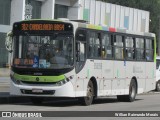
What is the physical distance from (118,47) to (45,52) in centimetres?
443

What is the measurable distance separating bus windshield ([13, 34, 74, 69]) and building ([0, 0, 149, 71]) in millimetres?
37318

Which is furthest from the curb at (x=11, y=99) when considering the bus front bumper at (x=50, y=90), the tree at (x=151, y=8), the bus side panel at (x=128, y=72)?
the tree at (x=151, y=8)

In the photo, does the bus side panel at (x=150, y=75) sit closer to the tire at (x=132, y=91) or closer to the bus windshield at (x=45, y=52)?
the tire at (x=132, y=91)

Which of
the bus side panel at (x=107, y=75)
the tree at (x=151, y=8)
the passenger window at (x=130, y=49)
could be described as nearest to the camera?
the bus side panel at (x=107, y=75)

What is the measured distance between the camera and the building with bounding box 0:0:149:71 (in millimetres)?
57812

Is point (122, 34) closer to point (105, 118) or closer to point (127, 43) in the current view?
point (127, 43)

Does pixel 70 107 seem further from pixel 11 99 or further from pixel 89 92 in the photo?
pixel 11 99

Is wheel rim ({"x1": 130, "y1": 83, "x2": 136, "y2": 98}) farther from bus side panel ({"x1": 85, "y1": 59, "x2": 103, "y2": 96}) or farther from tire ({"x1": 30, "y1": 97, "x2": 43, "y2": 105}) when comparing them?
tire ({"x1": 30, "y1": 97, "x2": 43, "y2": 105})

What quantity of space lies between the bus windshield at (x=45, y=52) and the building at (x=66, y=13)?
37.3m

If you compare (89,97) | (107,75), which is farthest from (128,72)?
(89,97)

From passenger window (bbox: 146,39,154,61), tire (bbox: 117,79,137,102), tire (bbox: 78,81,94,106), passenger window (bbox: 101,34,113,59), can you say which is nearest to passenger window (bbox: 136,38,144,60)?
passenger window (bbox: 146,39,154,61)

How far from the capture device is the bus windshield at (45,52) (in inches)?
790

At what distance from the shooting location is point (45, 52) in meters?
20.2

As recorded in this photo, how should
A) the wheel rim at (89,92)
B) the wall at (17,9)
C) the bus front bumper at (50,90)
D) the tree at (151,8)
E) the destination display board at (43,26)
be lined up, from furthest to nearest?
the tree at (151,8)
the wall at (17,9)
the wheel rim at (89,92)
the destination display board at (43,26)
the bus front bumper at (50,90)
